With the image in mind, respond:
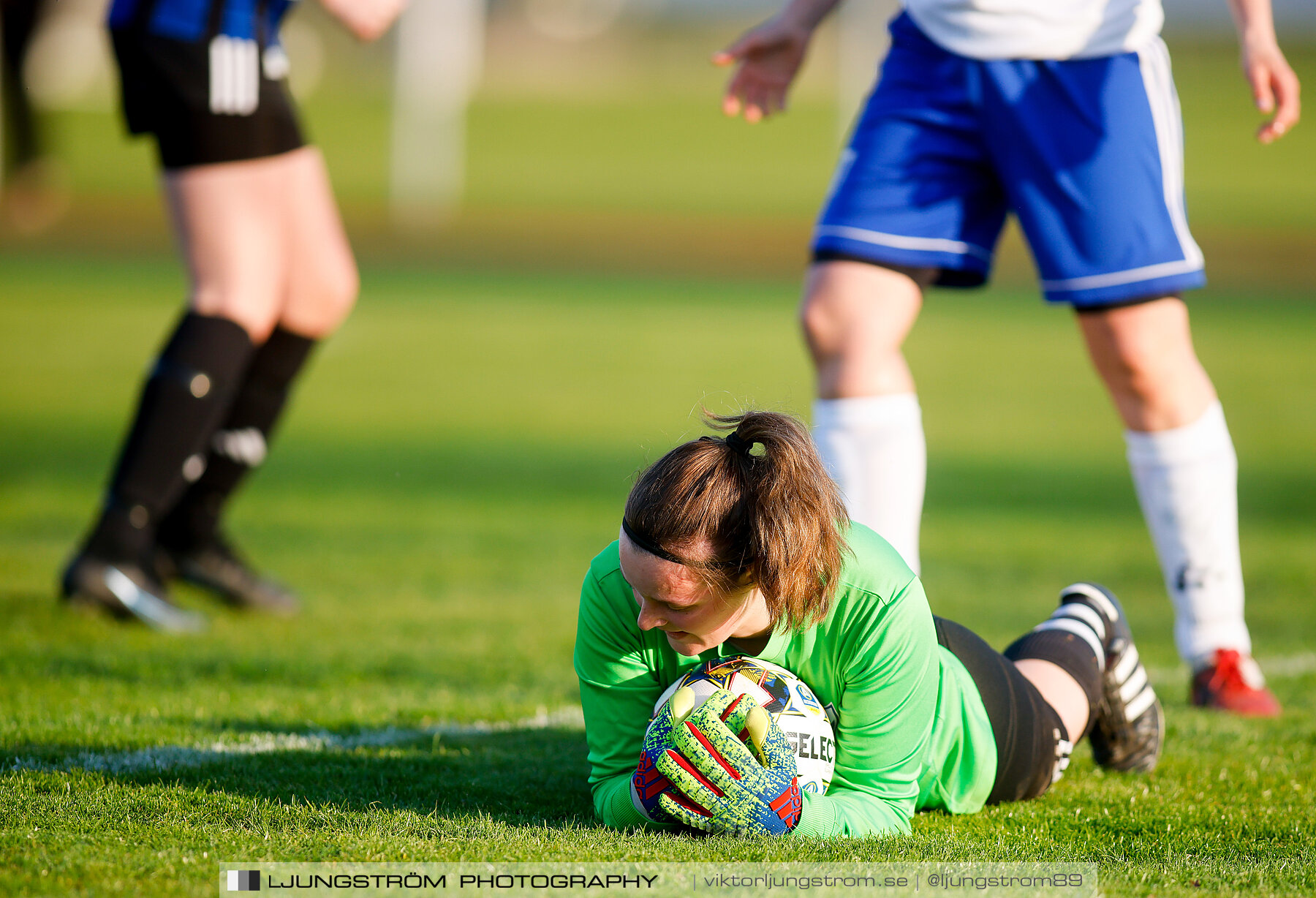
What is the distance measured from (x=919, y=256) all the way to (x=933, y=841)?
1.53m

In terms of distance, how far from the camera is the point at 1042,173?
3564mm

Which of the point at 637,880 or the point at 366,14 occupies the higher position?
the point at 366,14

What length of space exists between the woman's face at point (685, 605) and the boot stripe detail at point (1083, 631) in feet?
3.35

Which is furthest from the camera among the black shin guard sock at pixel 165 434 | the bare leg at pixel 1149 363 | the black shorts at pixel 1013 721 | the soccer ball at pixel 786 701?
the black shin guard sock at pixel 165 434

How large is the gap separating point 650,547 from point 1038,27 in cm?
193

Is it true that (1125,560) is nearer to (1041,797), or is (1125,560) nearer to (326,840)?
(1041,797)

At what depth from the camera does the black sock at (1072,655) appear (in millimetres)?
3186

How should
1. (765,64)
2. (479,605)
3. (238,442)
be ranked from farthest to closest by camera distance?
1. (479,605)
2. (238,442)
3. (765,64)

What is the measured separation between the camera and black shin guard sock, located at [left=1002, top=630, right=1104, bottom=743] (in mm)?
3186

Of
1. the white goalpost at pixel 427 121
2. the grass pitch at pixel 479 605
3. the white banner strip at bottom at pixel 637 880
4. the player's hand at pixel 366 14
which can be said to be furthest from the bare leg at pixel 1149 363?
the white goalpost at pixel 427 121

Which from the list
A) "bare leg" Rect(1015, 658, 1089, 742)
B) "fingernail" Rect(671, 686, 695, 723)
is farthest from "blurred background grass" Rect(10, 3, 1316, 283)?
"fingernail" Rect(671, 686, 695, 723)

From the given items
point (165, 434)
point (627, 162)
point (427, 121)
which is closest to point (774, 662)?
point (165, 434)

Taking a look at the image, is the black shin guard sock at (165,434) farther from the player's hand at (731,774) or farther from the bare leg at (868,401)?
the player's hand at (731,774)

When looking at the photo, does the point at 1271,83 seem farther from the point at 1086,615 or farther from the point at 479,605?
the point at 479,605
